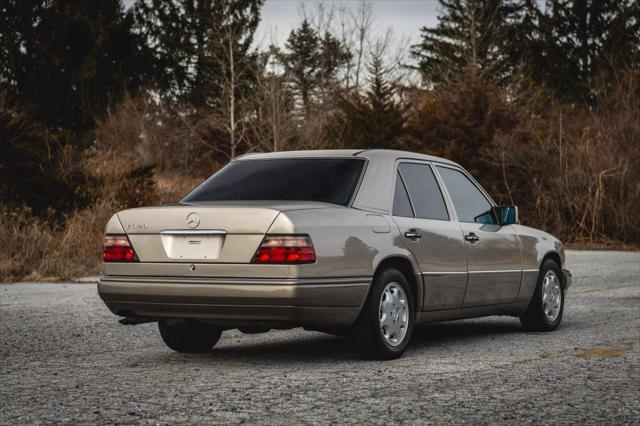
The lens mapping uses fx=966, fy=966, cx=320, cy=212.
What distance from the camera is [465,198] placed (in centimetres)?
857

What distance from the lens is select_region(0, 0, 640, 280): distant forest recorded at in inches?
824

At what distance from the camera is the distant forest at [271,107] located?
824 inches

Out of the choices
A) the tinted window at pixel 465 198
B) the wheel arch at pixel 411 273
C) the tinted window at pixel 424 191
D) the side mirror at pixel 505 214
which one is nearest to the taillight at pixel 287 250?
the wheel arch at pixel 411 273

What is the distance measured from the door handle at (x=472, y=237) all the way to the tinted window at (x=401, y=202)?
79 centimetres

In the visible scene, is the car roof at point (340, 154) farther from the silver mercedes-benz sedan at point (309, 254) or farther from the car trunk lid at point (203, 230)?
the car trunk lid at point (203, 230)

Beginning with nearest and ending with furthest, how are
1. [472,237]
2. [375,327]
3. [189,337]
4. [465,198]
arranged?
1. [375,327]
2. [189,337]
3. [472,237]
4. [465,198]

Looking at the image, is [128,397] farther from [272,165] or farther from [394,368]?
[272,165]

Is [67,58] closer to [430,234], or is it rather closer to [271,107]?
[271,107]

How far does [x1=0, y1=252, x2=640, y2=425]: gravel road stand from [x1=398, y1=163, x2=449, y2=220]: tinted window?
112 cm

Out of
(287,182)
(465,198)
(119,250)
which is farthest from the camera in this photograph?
(465,198)

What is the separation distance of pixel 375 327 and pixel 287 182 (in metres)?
1.31

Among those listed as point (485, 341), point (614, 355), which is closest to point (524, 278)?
point (485, 341)

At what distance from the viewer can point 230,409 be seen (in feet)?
17.0

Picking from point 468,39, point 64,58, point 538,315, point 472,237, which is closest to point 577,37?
point 468,39
